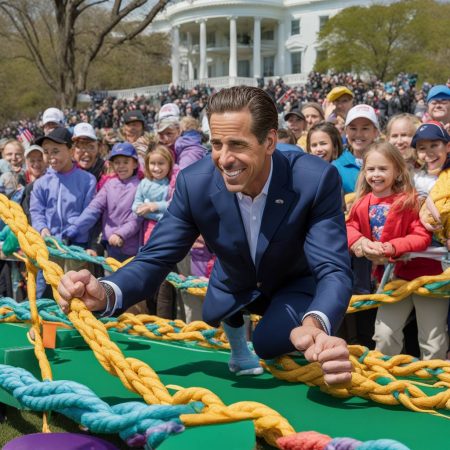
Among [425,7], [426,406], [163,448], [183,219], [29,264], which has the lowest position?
[426,406]

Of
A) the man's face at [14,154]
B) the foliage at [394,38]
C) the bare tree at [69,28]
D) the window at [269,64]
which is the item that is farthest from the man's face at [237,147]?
the window at [269,64]

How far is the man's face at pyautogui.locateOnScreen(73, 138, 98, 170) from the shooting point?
24.8 ft

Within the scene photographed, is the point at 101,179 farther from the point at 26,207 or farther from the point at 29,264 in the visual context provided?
the point at 29,264

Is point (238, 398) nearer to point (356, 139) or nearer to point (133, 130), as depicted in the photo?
point (356, 139)

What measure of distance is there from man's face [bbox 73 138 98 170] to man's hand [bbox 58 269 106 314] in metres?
4.73

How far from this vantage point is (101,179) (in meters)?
7.20

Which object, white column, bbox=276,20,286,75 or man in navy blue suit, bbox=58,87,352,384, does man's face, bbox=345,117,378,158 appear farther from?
white column, bbox=276,20,286,75

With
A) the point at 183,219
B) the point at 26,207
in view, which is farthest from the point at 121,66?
the point at 183,219

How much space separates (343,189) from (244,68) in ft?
275

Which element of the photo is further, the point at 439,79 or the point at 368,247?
the point at 439,79

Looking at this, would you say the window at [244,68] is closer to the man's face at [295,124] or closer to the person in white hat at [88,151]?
the man's face at [295,124]

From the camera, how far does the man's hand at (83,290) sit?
9.71ft

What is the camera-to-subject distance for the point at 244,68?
3447 inches

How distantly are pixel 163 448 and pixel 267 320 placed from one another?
1142mm
